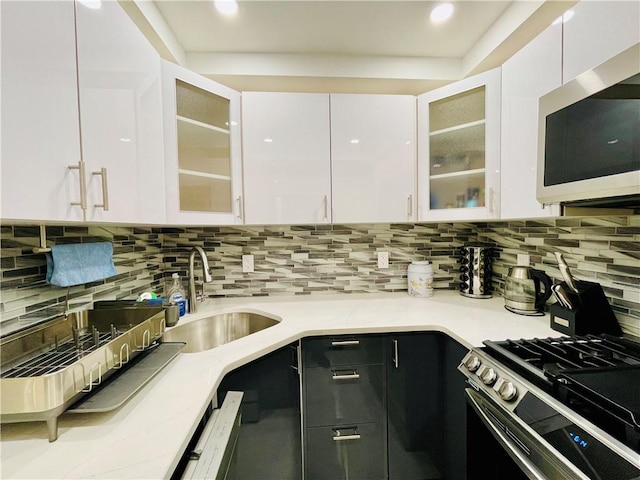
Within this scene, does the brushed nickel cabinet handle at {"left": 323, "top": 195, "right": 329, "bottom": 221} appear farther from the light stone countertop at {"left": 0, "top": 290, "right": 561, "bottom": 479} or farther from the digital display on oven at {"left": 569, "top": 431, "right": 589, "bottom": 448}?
the digital display on oven at {"left": 569, "top": 431, "right": 589, "bottom": 448}

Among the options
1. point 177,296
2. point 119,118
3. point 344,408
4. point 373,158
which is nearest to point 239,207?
point 177,296

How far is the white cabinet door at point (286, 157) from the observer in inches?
64.0

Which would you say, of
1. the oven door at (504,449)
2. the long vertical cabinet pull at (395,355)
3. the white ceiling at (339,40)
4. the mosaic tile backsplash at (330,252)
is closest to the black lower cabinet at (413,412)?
the long vertical cabinet pull at (395,355)

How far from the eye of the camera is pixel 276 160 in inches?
64.6

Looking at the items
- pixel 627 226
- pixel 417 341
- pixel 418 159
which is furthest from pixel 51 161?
pixel 627 226

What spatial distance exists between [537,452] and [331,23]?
1.86m

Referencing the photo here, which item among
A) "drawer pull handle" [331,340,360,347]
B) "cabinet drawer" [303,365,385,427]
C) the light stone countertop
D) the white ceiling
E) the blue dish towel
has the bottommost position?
"cabinet drawer" [303,365,385,427]

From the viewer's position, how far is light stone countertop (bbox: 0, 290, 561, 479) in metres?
0.59

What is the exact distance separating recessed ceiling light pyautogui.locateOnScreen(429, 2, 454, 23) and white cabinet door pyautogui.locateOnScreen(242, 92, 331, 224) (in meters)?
0.63

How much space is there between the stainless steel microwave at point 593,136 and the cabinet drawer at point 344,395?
42.2 inches

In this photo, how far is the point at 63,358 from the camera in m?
0.88

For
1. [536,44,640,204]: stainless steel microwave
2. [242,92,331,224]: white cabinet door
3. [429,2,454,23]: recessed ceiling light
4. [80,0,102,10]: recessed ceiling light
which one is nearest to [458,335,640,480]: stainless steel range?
[536,44,640,204]: stainless steel microwave

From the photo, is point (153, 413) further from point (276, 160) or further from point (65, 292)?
point (276, 160)

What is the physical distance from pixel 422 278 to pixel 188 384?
1.52 m
